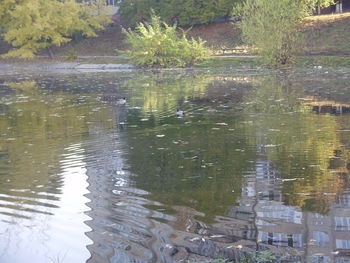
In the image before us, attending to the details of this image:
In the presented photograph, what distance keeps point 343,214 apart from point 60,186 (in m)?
4.09

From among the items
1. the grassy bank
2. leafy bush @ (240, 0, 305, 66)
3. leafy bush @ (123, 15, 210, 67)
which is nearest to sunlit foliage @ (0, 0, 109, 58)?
the grassy bank

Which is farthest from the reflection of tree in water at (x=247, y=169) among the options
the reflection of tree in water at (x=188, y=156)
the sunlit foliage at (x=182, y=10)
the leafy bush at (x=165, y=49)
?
the sunlit foliage at (x=182, y=10)

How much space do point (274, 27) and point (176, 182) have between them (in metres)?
26.1

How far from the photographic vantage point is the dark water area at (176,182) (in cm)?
610

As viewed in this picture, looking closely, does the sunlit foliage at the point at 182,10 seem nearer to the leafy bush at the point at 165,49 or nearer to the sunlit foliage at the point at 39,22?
the sunlit foliage at the point at 39,22

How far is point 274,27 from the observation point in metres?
33.4

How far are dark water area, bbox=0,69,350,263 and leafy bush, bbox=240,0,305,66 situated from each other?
15518 millimetres

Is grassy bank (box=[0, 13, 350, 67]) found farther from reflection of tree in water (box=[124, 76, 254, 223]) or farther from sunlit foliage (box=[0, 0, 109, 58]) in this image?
reflection of tree in water (box=[124, 76, 254, 223])

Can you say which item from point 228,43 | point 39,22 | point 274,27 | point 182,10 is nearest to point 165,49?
point 228,43

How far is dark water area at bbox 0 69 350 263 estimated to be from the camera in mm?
6098

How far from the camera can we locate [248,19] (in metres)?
34.5

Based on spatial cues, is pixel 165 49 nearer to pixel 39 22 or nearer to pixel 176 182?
pixel 39 22

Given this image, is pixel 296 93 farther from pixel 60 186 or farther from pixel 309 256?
pixel 309 256

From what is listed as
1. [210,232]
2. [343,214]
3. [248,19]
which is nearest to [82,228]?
[210,232]
